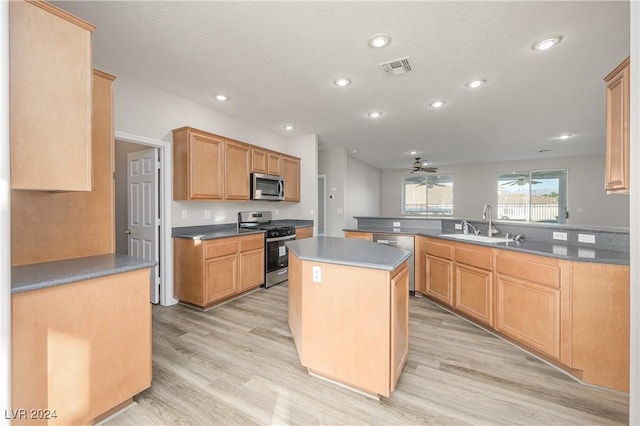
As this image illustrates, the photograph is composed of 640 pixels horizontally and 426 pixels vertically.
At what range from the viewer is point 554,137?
17.7 feet

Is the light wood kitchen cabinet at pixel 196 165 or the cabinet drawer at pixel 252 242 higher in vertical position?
the light wood kitchen cabinet at pixel 196 165

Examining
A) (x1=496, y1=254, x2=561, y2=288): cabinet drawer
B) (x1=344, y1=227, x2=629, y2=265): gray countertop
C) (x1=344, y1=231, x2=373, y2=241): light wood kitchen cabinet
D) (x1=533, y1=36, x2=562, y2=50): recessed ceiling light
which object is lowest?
(x1=496, y1=254, x2=561, y2=288): cabinet drawer

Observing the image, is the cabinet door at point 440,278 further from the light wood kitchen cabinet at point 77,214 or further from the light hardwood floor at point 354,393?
the light wood kitchen cabinet at point 77,214

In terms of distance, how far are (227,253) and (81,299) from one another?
6.75 feet

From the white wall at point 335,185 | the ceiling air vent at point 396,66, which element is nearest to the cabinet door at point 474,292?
the ceiling air vent at point 396,66

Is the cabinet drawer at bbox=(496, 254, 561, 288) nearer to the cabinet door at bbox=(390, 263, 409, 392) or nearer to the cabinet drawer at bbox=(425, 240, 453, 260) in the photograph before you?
the cabinet drawer at bbox=(425, 240, 453, 260)

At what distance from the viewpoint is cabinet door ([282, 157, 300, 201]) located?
4984 mm

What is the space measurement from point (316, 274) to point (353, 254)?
317mm

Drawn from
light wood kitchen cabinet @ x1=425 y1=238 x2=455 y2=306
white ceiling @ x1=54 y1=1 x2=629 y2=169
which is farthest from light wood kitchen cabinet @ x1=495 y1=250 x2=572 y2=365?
white ceiling @ x1=54 y1=1 x2=629 y2=169

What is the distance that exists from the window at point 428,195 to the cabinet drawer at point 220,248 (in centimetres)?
744

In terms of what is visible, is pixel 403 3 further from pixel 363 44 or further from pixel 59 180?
pixel 59 180

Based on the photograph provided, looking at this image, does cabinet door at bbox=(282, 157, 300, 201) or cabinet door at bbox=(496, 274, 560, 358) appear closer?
cabinet door at bbox=(496, 274, 560, 358)

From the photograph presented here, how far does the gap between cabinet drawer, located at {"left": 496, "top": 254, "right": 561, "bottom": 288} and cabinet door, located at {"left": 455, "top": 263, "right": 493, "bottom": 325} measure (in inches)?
7.7

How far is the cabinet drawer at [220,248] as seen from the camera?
3266 mm
